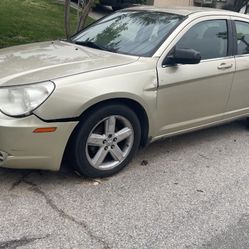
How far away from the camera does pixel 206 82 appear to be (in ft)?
15.4

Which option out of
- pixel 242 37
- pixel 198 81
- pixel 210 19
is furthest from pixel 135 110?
pixel 242 37

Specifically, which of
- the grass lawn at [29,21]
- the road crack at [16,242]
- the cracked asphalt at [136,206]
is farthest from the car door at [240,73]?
the grass lawn at [29,21]

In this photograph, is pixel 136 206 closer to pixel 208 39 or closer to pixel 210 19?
pixel 208 39

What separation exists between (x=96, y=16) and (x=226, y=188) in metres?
12.5

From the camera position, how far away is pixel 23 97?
3.55 meters

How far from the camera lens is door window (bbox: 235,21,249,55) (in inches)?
204

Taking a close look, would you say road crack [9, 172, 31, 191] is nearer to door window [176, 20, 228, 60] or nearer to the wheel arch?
the wheel arch

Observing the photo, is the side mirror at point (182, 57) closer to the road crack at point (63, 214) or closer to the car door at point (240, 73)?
the car door at point (240, 73)

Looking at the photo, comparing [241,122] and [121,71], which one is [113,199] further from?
[241,122]

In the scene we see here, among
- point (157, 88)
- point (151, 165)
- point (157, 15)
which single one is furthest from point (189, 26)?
point (151, 165)

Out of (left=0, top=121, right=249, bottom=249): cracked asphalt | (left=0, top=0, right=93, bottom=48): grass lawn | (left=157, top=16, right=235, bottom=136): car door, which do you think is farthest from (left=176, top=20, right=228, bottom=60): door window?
(left=0, top=0, right=93, bottom=48): grass lawn

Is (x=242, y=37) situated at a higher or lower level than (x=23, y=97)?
higher

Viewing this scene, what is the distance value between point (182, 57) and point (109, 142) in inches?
42.5

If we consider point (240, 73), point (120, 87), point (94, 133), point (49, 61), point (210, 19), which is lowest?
point (94, 133)
